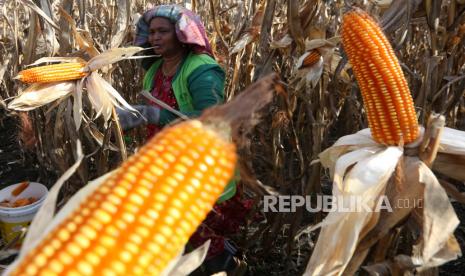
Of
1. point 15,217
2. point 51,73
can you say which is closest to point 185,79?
point 51,73

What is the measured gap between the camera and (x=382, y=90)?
5.16 feet

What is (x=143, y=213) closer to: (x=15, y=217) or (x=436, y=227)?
(x=436, y=227)

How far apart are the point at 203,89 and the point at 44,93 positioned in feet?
3.14

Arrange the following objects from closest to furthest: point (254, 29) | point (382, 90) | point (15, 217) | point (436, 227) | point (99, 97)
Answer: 1. point (436, 227)
2. point (382, 90)
3. point (99, 97)
4. point (15, 217)
5. point (254, 29)

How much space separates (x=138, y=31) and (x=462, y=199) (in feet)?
7.30

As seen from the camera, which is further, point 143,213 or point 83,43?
point 83,43

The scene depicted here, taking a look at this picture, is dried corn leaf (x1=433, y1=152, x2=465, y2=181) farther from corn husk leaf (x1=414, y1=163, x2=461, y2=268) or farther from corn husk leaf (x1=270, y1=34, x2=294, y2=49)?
corn husk leaf (x1=270, y1=34, x2=294, y2=49)

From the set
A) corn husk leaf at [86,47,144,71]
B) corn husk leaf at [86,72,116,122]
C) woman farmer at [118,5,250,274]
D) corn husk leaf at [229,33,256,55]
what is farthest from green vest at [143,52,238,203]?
corn husk leaf at [229,33,256,55]

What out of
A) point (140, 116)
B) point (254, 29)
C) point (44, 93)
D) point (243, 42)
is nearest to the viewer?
point (44, 93)

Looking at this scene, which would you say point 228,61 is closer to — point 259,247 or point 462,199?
point 259,247

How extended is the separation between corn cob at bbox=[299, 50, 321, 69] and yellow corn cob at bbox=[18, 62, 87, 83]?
139 centimetres

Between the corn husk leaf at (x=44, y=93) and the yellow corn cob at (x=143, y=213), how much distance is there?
1781mm

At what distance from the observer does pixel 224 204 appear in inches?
104

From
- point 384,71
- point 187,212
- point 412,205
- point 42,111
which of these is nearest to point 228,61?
point 42,111
